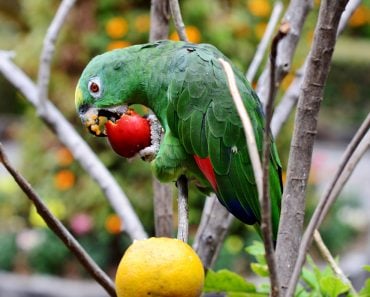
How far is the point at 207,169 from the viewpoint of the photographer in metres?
1.01

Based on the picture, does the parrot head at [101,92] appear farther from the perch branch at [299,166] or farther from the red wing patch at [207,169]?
the perch branch at [299,166]

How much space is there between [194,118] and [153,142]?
7cm

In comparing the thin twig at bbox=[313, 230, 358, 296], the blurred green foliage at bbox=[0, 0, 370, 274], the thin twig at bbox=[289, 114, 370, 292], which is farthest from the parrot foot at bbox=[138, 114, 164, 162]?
the blurred green foliage at bbox=[0, 0, 370, 274]

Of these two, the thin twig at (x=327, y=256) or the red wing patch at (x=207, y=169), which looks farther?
the red wing patch at (x=207, y=169)

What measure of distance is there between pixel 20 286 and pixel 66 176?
Result: 62 centimetres

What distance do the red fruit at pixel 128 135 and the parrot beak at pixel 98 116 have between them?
74 millimetres

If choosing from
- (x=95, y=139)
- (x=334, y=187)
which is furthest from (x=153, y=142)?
(x=95, y=139)

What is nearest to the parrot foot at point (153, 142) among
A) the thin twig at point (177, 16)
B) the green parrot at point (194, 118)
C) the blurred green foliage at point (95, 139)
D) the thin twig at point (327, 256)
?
the green parrot at point (194, 118)

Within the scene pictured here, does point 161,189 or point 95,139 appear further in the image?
point 95,139

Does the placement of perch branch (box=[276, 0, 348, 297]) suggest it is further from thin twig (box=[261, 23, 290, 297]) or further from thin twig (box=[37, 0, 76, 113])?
thin twig (box=[37, 0, 76, 113])

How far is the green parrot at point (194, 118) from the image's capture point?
1.00 m

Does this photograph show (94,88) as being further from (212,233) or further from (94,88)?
(212,233)

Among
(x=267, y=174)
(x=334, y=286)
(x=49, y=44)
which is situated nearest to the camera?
(x=267, y=174)

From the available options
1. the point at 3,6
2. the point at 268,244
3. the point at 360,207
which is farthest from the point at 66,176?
the point at 3,6
